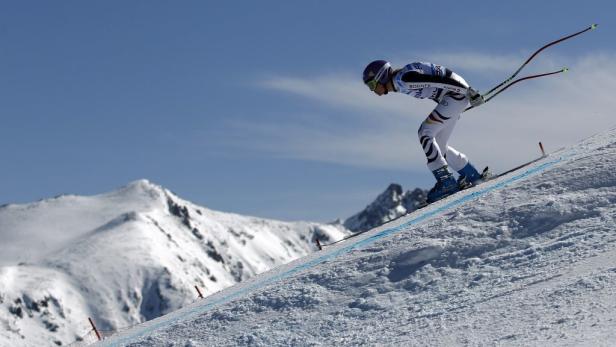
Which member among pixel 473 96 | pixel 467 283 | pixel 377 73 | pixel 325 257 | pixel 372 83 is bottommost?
pixel 467 283

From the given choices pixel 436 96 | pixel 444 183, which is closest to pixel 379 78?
pixel 436 96

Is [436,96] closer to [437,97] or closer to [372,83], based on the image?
[437,97]

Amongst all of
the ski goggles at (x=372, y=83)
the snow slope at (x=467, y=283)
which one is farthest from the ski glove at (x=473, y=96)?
the snow slope at (x=467, y=283)

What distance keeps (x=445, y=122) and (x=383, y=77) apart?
4.84 feet

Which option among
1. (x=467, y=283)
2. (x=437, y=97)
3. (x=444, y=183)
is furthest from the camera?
(x=444, y=183)

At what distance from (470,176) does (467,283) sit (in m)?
7.52

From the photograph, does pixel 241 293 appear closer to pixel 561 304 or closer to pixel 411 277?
pixel 411 277

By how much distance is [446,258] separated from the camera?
1184 cm

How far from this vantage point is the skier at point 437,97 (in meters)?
17.1

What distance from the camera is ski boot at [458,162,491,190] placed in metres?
18.0

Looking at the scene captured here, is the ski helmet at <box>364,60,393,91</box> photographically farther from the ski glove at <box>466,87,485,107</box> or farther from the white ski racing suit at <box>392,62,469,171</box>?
the ski glove at <box>466,87,485,107</box>

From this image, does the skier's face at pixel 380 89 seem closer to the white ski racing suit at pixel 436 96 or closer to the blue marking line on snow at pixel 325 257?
the white ski racing suit at pixel 436 96

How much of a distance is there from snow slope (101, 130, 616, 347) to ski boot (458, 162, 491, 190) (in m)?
2.86

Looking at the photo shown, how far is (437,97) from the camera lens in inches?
692
